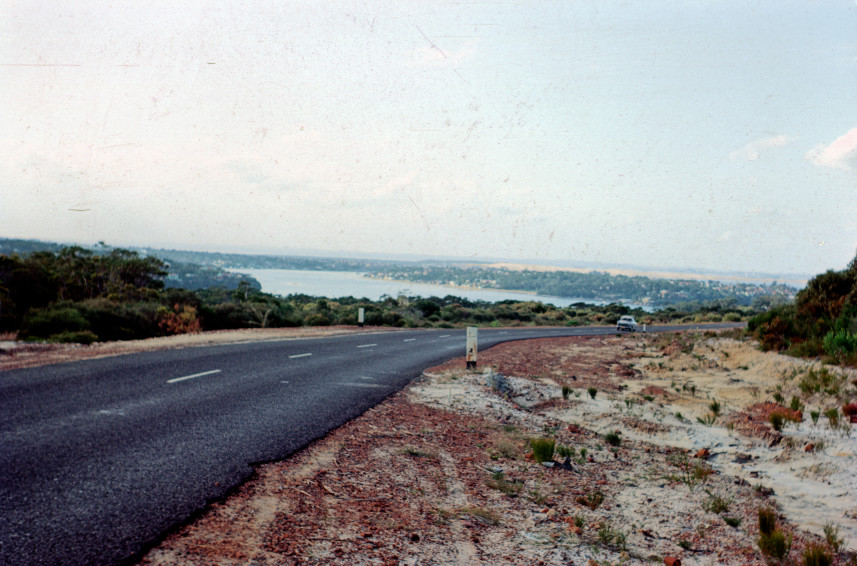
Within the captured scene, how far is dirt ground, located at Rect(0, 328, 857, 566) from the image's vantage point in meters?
3.95

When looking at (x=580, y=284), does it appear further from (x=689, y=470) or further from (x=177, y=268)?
(x=689, y=470)

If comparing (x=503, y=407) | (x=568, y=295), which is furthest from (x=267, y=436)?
(x=568, y=295)

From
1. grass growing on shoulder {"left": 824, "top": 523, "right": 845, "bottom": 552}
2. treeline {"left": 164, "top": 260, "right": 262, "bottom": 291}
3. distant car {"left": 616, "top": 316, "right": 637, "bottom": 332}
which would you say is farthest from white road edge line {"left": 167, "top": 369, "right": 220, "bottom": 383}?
distant car {"left": 616, "top": 316, "right": 637, "bottom": 332}

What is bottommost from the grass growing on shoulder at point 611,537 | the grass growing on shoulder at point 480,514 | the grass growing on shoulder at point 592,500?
the grass growing on shoulder at point 592,500

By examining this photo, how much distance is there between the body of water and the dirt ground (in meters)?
47.8

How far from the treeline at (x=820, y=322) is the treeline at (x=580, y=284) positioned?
171ft

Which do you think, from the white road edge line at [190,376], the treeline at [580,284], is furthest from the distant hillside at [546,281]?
the white road edge line at [190,376]

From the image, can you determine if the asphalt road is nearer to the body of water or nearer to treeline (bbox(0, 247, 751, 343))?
treeline (bbox(0, 247, 751, 343))

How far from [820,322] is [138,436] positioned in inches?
725

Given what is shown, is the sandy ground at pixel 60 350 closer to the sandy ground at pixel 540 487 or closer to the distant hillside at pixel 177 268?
the sandy ground at pixel 540 487

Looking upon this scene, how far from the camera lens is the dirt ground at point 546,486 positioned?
3945mm

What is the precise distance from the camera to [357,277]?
11106cm

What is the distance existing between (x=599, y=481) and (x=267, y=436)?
3.85 metres

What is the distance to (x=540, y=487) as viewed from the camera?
18.8 feet
